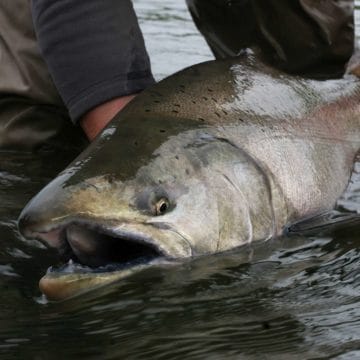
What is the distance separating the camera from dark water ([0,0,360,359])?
2018 mm

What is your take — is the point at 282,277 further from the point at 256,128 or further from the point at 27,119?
the point at 27,119

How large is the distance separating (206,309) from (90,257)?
1.07ft

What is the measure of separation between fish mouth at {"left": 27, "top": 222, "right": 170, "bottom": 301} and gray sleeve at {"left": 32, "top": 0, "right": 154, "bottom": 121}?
0.76 meters

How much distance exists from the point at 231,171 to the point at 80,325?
2.40 feet

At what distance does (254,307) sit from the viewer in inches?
88.8

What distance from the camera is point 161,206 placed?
2312 millimetres

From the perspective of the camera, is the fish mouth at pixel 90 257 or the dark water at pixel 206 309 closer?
the dark water at pixel 206 309

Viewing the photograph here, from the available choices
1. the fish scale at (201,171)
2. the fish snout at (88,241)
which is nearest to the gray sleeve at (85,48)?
the fish scale at (201,171)

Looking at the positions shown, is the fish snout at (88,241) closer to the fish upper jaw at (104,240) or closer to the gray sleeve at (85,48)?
the fish upper jaw at (104,240)

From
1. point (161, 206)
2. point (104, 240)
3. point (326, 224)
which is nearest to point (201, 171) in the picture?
point (161, 206)

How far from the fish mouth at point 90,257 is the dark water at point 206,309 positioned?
4cm

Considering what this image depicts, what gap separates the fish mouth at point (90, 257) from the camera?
2148mm

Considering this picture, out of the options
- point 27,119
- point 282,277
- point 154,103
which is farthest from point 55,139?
point 282,277

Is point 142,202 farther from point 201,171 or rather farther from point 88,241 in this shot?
point 201,171
